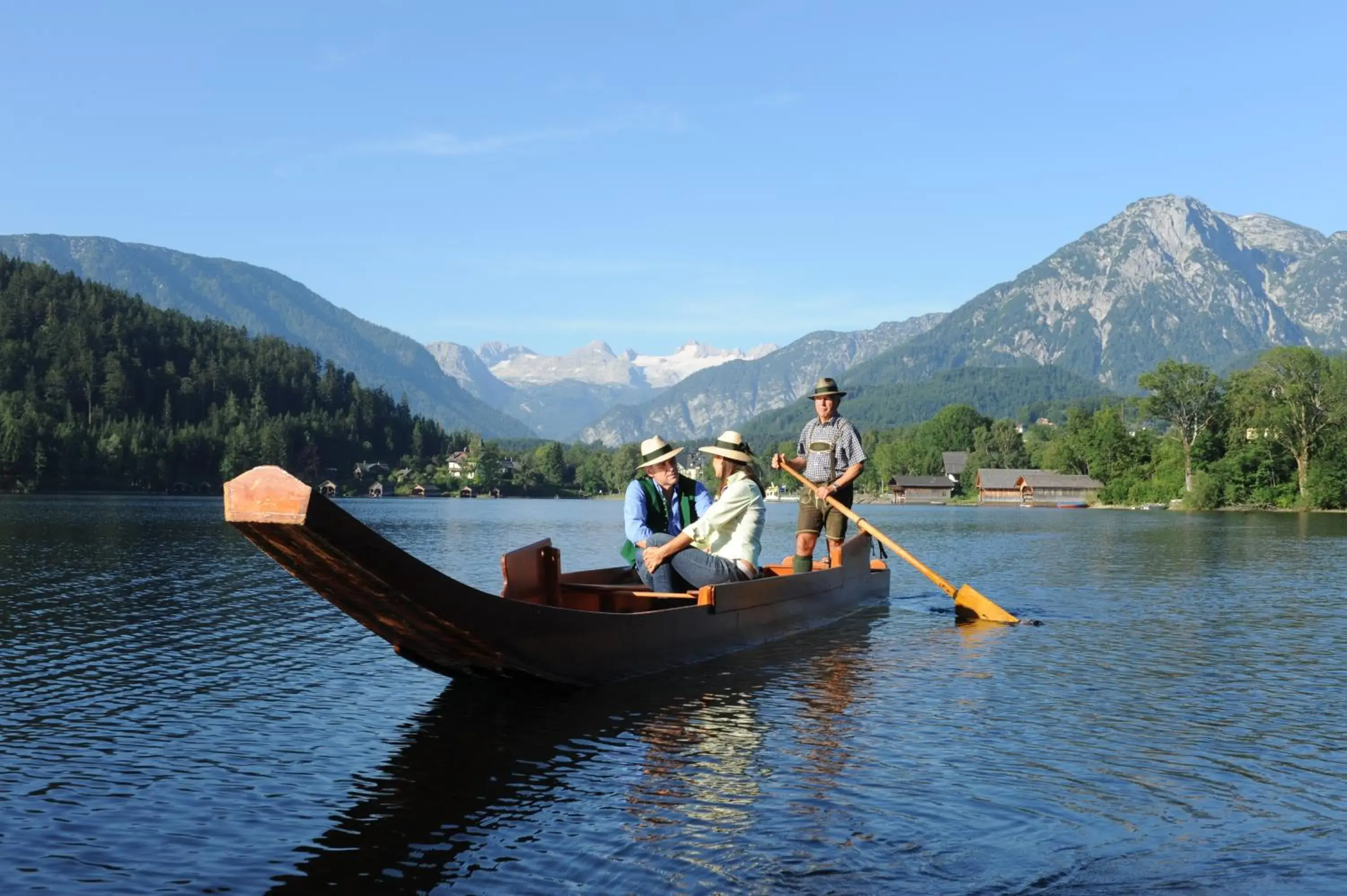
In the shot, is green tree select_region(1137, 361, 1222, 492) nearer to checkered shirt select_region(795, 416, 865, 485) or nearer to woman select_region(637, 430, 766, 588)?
checkered shirt select_region(795, 416, 865, 485)

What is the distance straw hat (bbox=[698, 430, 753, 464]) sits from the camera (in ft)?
52.5

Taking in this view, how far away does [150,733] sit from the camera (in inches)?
490

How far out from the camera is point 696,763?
11.3 meters

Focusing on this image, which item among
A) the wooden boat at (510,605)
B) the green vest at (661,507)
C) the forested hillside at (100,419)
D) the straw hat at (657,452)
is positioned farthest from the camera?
the forested hillside at (100,419)

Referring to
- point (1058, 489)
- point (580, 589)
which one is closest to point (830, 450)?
point (580, 589)

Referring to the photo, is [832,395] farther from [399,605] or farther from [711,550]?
[399,605]

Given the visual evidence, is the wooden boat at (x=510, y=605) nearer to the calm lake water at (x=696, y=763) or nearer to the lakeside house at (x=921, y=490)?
the calm lake water at (x=696, y=763)

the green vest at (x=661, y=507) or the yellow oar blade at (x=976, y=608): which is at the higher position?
the green vest at (x=661, y=507)

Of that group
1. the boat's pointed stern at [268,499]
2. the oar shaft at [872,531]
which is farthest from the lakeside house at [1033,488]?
the boat's pointed stern at [268,499]

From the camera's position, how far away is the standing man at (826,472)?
21812 mm

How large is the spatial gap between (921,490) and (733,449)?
186 m

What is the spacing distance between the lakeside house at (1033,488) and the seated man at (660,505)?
149450mm

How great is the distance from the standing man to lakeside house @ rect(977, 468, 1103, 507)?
142915mm

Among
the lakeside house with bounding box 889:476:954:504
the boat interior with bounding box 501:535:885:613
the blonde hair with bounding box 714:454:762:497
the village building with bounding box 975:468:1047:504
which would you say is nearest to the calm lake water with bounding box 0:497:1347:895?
the boat interior with bounding box 501:535:885:613
